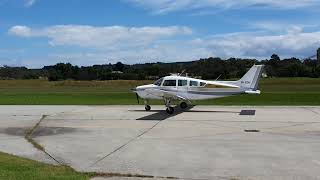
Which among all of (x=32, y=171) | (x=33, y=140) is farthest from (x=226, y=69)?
(x=32, y=171)

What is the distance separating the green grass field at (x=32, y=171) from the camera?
30.0ft

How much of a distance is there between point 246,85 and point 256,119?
5.40 meters

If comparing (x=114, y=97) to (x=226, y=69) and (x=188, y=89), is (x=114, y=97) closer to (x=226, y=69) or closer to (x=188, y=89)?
(x=188, y=89)

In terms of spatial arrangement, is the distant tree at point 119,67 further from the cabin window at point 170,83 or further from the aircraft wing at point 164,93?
the aircraft wing at point 164,93

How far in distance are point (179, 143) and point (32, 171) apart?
5914mm

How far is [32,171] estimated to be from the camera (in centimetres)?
971

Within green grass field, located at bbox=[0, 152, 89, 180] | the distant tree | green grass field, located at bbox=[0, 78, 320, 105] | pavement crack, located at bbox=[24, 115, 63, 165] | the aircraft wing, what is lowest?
green grass field, located at bbox=[0, 78, 320, 105]

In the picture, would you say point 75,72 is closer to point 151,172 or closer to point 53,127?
point 53,127

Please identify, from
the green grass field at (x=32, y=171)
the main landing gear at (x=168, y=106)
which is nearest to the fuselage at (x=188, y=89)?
the main landing gear at (x=168, y=106)

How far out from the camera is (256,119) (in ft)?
74.8

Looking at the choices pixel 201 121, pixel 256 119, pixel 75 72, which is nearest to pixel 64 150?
pixel 201 121

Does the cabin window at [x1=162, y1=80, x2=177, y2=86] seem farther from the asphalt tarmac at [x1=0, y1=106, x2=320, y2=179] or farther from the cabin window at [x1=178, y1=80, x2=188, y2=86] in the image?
the asphalt tarmac at [x1=0, y1=106, x2=320, y2=179]

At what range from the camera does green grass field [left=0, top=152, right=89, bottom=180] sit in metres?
9.14

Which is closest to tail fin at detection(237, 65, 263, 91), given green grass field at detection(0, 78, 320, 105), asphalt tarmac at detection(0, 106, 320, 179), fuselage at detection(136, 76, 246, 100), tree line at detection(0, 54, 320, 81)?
fuselage at detection(136, 76, 246, 100)
